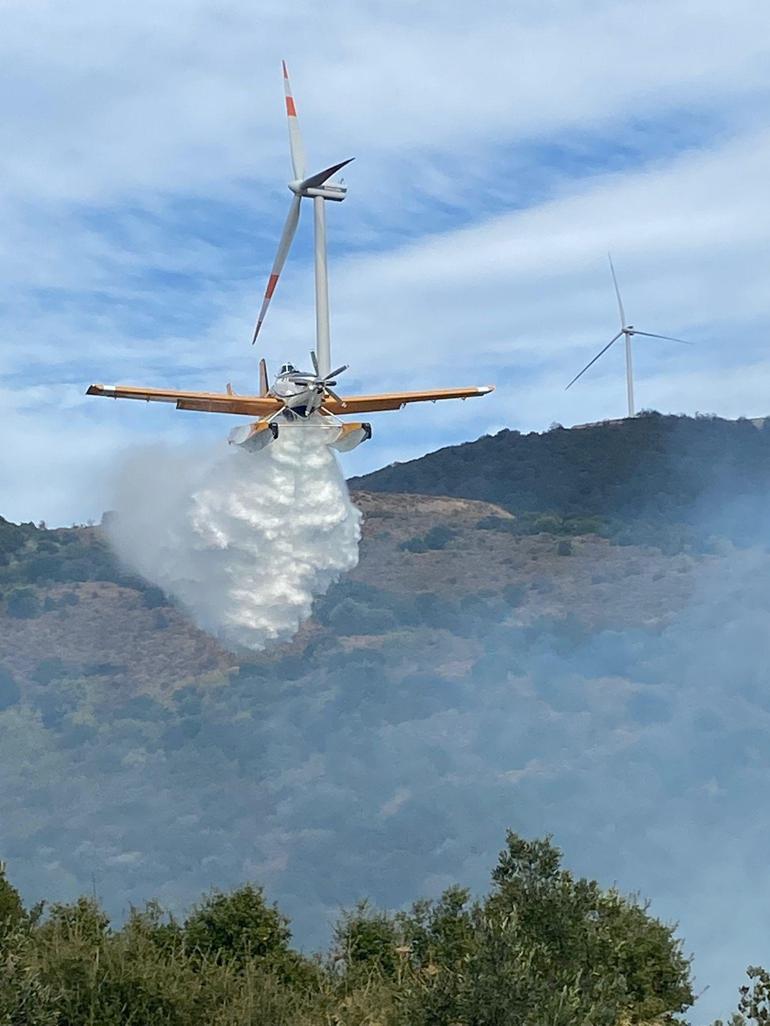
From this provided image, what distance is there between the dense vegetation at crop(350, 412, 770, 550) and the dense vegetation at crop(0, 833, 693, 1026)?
104 meters

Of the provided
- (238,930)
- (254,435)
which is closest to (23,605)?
(254,435)

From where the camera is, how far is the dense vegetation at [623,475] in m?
155

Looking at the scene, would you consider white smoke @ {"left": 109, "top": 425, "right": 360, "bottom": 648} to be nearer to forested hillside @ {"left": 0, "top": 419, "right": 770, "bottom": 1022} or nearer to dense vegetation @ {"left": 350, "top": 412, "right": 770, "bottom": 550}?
forested hillside @ {"left": 0, "top": 419, "right": 770, "bottom": 1022}

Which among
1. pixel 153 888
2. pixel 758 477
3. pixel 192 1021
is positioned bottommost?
pixel 192 1021

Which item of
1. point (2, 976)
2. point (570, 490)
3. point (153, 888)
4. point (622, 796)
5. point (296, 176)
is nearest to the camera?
point (2, 976)

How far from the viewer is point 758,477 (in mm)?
159500

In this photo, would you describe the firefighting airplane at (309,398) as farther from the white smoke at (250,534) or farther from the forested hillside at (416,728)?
the forested hillside at (416,728)

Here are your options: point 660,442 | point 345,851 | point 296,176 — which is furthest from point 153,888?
point 660,442

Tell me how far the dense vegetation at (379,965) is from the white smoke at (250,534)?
84.7 feet

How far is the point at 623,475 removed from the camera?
17500 cm

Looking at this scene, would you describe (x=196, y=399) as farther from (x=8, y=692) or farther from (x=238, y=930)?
(x=8, y=692)

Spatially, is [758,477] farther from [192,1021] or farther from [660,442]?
[192,1021]

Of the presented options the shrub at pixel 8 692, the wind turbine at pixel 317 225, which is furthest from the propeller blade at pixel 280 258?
the shrub at pixel 8 692

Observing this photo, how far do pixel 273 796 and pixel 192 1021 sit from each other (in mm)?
73055
